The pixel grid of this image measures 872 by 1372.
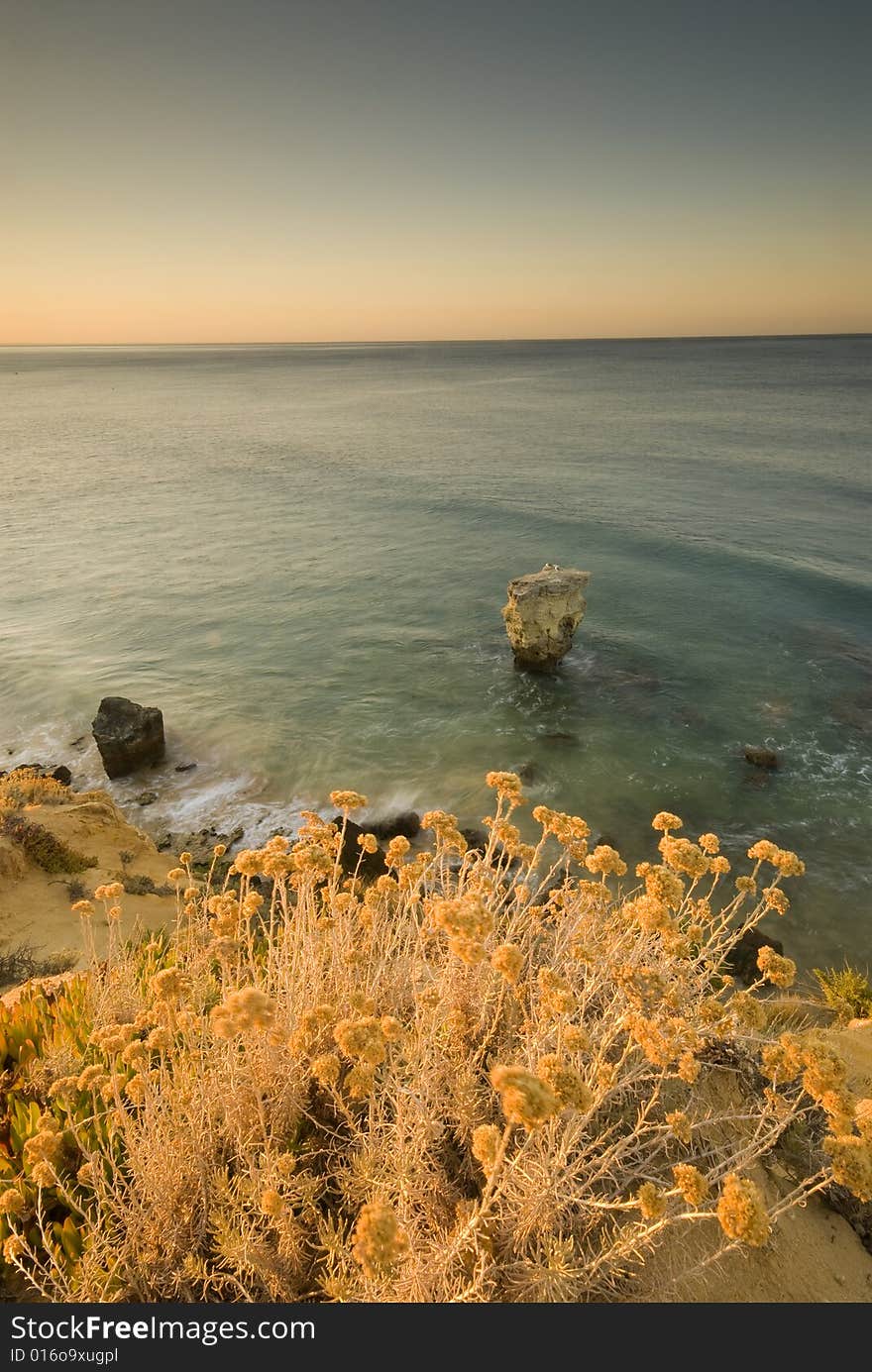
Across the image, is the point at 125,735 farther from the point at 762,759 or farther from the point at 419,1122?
the point at 762,759

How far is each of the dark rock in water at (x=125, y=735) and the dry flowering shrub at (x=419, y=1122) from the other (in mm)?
11346

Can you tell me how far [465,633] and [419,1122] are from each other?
65.6 ft

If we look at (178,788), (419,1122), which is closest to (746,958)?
(419,1122)

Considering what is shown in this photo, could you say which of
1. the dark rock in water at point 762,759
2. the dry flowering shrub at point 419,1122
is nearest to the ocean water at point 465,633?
the dark rock in water at point 762,759

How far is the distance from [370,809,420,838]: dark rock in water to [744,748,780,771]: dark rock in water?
7.86 m

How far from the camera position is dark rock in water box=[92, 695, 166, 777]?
581 inches

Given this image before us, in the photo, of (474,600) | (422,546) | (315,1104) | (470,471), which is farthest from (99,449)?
(315,1104)

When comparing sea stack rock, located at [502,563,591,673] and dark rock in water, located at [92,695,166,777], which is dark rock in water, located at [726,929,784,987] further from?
dark rock in water, located at [92,695,166,777]

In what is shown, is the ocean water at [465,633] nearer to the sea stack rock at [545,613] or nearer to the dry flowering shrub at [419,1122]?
the sea stack rock at [545,613]

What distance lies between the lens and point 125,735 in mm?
14805

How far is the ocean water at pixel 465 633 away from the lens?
14.4 m

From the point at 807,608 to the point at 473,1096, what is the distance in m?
24.3

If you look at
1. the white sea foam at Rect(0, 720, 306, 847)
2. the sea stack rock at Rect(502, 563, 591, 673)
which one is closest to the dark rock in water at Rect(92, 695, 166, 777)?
the white sea foam at Rect(0, 720, 306, 847)

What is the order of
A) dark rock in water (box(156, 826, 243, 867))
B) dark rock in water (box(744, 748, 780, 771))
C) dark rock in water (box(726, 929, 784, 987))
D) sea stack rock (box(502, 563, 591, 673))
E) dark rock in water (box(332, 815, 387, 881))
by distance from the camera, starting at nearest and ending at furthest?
1. dark rock in water (box(726, 929, 784, 987))
2. dark rock in water (box(332, 815, 387, 881))
3. dark rock in water (box(156, 826, 243, 867))
4. dark rock in water (box(744, 748, 780, 771))
5. sea stack rock (box(502, 563, 591, 673))
